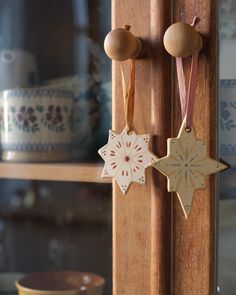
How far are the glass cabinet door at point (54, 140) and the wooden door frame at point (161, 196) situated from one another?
0.03 meters

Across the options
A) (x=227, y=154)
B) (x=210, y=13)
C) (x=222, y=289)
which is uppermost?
(x=210, y=13)

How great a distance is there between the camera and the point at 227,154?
1.27 ft

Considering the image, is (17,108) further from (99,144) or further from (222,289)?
(222,289)

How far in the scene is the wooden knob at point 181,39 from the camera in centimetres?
35

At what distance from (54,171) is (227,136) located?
0.16 metres

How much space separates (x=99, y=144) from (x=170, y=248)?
0.12m

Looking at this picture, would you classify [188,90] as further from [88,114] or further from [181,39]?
[88,114]

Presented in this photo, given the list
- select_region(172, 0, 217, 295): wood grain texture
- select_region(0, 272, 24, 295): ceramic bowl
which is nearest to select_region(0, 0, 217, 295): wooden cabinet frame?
select_region(172, 0, 217, 295): wood grain texture

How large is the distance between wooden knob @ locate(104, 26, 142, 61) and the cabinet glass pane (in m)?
0.07

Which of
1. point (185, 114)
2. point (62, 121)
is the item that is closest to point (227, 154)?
point (185, 114)

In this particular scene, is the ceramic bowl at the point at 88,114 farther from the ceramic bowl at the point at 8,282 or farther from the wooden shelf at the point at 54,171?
the ceramic bowl at the point at 8,282

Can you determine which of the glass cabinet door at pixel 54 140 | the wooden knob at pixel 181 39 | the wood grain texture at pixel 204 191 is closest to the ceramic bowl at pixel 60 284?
the glass cabinet door at pixel 54 140

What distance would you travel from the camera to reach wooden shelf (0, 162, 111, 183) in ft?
1.43

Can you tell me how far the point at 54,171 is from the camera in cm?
45
